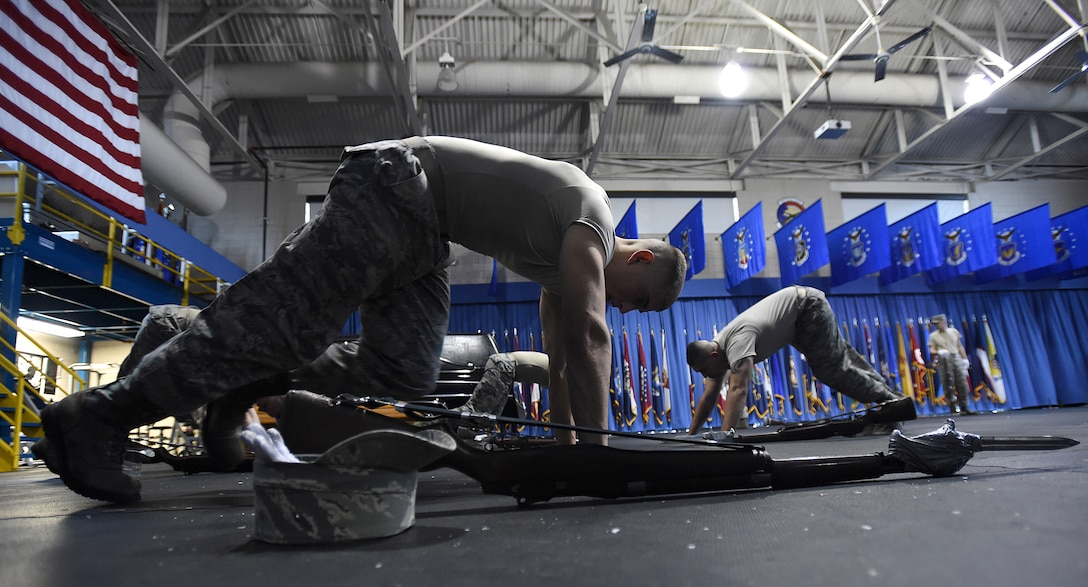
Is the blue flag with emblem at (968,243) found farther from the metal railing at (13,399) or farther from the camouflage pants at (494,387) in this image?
the metal railing at (13,399)

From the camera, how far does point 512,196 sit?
1468 mm

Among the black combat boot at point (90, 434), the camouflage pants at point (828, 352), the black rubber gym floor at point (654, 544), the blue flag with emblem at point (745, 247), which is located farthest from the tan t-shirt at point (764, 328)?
the blue flag with emblem at point (745, 247)

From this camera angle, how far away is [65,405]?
1256 millimetres

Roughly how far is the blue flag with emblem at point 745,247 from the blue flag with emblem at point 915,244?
205 cm

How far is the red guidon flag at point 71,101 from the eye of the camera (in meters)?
4.02

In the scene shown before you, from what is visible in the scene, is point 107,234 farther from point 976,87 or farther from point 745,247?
point 976,87

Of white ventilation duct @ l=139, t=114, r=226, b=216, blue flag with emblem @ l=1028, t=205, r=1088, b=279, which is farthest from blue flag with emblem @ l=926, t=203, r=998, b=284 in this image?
white ventilation duct @ l=139, t=114, r=226, b=216

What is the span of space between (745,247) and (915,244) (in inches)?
98.0

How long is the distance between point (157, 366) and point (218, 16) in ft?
27.0

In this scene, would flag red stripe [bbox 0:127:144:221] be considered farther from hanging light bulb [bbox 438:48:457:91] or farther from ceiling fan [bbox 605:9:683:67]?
ceiling fan [bbox 605:9:683:67]

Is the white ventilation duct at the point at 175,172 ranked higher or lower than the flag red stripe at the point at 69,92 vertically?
higher

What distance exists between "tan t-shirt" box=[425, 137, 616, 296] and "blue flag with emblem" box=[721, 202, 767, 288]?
7536 mm

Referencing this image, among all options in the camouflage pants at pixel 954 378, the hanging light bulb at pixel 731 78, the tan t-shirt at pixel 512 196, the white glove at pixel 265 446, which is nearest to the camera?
the white glove at pixel 265 446

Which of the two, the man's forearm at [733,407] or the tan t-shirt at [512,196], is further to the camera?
the man's forearm at [733,407]
